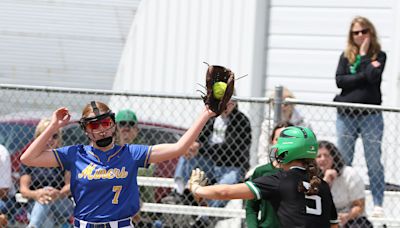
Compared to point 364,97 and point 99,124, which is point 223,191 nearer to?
point 99,124

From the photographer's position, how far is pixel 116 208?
754cm

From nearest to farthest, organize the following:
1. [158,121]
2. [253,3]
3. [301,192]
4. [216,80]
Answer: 1. [301,192]
2. [216,80]
3. [158,121]
4. [253,3]

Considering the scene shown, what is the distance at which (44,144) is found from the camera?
7.64 m

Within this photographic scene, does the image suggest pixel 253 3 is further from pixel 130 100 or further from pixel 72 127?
pixel 72 127

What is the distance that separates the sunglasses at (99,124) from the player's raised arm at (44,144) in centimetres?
21

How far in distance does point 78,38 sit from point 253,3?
206 centimetres

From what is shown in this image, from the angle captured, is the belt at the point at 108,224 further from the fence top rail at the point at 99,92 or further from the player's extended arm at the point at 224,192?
the fence top rail at the point at 99,92

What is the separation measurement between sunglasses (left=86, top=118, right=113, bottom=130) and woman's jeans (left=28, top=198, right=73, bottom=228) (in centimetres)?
229

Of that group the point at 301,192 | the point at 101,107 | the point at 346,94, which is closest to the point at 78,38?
the point at 346,94

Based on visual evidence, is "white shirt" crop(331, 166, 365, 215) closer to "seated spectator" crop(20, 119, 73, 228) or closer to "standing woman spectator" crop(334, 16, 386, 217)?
"standing woman spectator" crop(334, 16, 386, 217)

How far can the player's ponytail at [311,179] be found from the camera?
6.95 meters

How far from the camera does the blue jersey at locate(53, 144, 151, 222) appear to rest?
297 inches

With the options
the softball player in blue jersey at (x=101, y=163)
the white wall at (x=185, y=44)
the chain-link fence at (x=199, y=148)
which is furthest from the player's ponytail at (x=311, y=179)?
the white wall at (x=185, y=44)

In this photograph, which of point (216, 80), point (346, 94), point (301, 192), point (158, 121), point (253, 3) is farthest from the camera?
point (253, 3)
